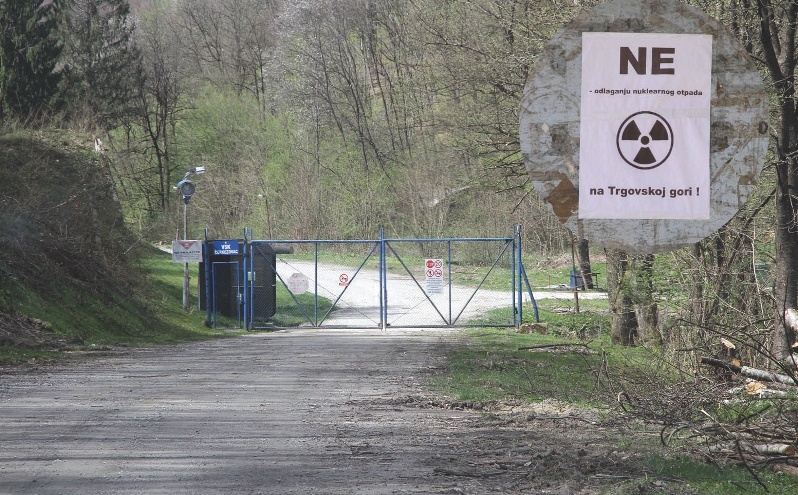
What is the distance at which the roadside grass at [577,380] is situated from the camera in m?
5.25

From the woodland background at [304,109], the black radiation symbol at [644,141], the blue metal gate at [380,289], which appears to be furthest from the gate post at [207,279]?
the black radiation symbol at [644,141]

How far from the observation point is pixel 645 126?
3.69 metres

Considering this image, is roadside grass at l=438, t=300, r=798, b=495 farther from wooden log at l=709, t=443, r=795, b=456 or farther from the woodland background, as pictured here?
the woodland background

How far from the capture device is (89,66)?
43.0 metres

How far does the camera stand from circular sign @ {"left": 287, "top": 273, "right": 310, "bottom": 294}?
23.4m

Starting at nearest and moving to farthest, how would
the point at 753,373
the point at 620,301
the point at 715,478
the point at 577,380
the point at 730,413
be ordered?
1. the point at 715,478
2. the point at 730,413
3. the point at 753,373
4. the point at 577,380
5. the point at 620,301

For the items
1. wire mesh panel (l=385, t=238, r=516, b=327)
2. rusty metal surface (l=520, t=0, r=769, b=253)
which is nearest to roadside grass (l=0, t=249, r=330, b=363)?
wire mesh panel (l=385, t=238, r=516, b=327)

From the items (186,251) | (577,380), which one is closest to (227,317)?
(186,251)

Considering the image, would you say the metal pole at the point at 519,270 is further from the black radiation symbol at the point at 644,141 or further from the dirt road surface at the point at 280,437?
the black radiation symbol at the point at 644,141

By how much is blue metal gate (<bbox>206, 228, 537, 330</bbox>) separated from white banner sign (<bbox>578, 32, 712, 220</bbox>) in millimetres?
17142

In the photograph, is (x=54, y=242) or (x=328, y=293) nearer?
(x=54, y=242)

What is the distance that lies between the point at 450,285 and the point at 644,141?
61.7ft

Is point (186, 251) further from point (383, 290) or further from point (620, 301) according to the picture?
point (620, 301)

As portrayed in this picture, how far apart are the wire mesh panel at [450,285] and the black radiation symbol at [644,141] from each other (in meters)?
17.1
